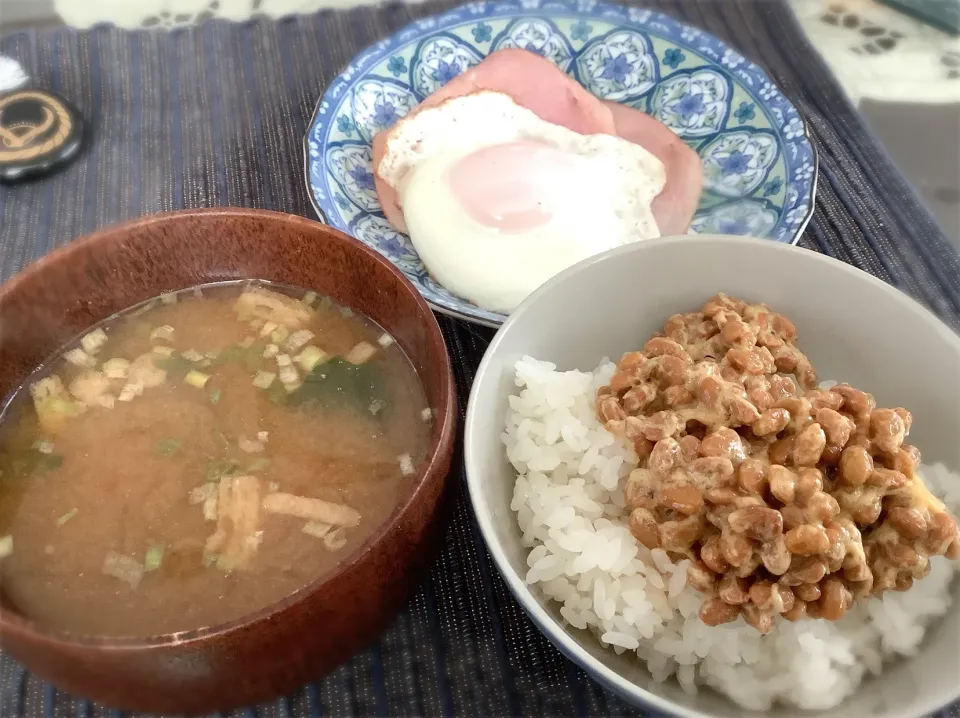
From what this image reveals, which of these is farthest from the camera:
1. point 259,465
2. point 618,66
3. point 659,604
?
point 618,66

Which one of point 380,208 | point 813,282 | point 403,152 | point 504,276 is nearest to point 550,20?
A: point 403,152

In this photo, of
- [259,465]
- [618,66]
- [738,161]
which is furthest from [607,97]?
[259,465]

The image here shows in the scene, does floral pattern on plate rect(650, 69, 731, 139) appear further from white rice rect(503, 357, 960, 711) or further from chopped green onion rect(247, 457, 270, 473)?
chopped green onion rect(247, 457, 270, 473)

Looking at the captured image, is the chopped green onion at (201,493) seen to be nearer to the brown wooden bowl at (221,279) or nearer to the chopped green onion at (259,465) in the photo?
the chopped green onion at (259,465)

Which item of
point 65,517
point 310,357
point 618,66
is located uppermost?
point 618,66

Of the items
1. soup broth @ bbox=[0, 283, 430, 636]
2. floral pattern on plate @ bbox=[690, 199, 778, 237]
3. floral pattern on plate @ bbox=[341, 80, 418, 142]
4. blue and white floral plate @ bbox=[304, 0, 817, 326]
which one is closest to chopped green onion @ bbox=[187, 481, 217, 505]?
soup broth @ bbox=[0, 283, 430, 636]

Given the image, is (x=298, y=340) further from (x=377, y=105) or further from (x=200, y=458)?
(x=377, y=105)

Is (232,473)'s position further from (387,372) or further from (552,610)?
(552,610)
